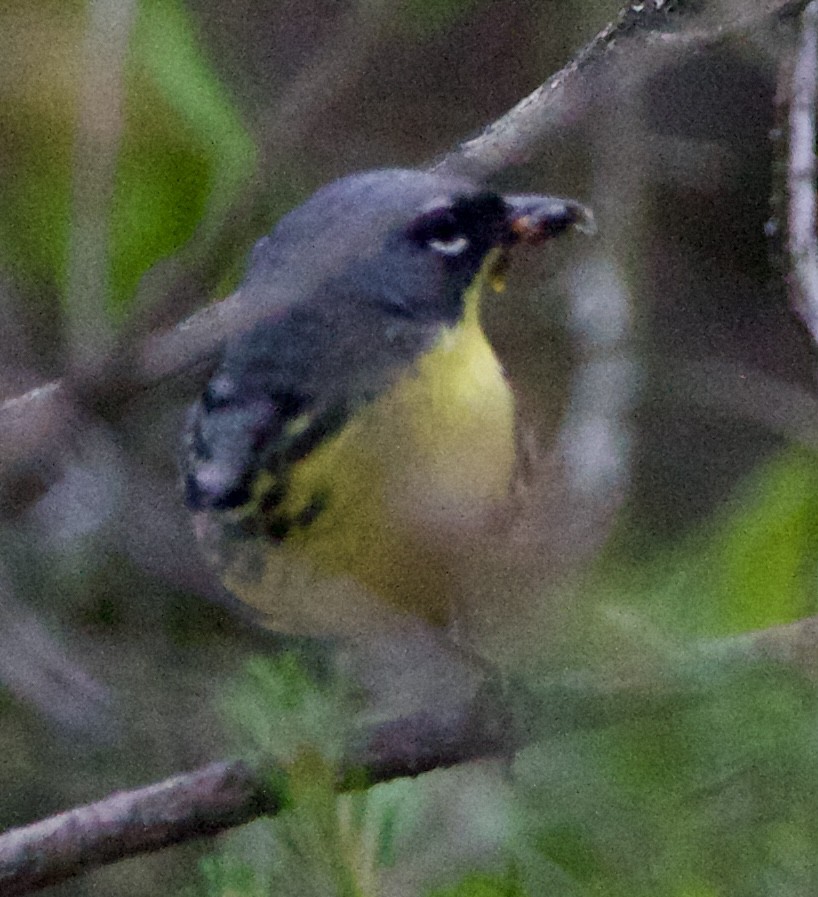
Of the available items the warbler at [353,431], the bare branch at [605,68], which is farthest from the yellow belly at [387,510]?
the bare branch at [605,68]

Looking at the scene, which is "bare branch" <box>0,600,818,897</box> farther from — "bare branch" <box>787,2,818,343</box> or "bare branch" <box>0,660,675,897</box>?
"bare branch" <box>787,2,818,343</box>

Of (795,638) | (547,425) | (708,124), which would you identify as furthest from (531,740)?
(708,124)

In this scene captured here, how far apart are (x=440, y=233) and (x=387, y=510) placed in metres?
0.10

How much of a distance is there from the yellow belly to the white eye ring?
5 cm

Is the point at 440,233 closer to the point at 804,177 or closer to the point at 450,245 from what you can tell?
the point at 450,245

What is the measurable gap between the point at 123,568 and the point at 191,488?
58 millimetres

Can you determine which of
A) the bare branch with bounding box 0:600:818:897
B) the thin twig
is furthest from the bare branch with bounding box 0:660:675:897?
the thin twig

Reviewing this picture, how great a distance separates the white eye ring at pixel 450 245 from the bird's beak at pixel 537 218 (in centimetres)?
2

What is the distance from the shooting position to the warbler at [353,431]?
38 centimetres

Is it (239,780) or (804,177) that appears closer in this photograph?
(239,780)

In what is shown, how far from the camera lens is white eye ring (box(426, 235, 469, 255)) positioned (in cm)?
42

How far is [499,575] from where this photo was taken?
417mm

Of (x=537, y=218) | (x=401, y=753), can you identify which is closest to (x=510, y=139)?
(x=537, y=218)

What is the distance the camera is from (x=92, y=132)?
361mm
